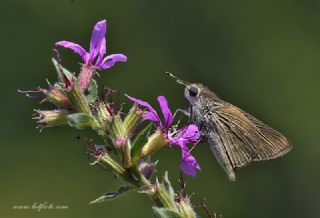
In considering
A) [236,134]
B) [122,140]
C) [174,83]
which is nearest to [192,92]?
[236,134]

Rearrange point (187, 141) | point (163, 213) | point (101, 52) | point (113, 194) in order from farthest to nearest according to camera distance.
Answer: point (187, 141)
point (101, 52)
point (113, 194)
point (163, 213)

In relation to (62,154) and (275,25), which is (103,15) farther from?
(275,25)

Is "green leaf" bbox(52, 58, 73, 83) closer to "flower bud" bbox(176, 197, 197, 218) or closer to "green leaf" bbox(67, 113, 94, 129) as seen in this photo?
"green leaf" bbox(67, 113, 94, 129)

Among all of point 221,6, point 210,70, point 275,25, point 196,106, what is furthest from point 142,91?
point 196,106

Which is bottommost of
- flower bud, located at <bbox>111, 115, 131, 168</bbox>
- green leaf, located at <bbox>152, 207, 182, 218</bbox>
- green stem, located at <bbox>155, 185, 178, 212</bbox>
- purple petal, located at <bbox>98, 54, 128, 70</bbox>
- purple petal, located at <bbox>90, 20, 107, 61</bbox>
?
green stem, located at <bbox>155, 185, 178, 212</bbox>

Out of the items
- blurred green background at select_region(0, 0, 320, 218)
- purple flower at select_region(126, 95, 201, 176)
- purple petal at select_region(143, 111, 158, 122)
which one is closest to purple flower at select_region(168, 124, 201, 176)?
purple flower at select_region(126, 95, 201, 176)

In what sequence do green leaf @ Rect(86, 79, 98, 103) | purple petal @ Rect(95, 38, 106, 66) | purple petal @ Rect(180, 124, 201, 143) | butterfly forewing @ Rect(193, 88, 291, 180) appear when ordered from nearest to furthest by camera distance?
green leaf @ Rect(86, 79, 98, 103)
purple petal @ Rect(95, 38, 106, 66)
purple petal @ Rect(180, 124, 201, 143)
butterfly forewing @ Rect(193, 88, 291, 180)

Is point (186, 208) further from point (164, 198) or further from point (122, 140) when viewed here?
point (122, 140)
